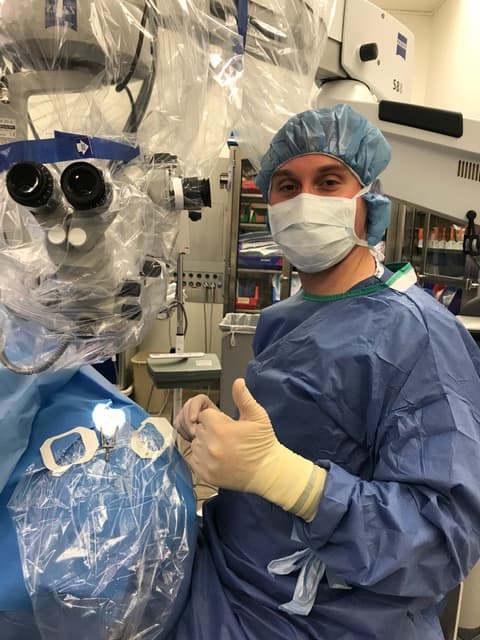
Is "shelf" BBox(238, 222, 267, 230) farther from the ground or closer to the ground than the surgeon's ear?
closer to the ground

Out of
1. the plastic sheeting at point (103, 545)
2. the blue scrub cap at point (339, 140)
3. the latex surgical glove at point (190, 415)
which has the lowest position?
the plastic sheeting at point (103, 545)

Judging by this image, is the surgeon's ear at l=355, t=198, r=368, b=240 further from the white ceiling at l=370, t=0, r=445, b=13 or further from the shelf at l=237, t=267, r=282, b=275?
the white ceiling at l=370, t=0, r=445, b=13

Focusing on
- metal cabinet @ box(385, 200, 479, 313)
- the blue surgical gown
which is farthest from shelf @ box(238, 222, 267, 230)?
the blue surgical gown

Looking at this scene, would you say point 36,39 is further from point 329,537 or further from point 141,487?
point 329,537

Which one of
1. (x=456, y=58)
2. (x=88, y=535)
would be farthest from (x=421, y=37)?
(x=88, y=535)

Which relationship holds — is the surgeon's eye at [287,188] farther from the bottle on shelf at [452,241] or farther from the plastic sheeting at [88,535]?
the bottle on shelf at [452,241]

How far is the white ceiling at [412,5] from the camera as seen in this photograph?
10.9 feet

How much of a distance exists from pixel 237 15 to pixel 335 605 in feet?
3.25

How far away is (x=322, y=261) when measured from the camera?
974 millimetres

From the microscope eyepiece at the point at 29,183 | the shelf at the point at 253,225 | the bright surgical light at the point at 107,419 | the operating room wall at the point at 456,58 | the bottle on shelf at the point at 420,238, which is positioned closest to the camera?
the microscope eyepiece at the point at 29,183

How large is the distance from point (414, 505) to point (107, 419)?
52 cm

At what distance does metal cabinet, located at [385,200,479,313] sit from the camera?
9.68 ft

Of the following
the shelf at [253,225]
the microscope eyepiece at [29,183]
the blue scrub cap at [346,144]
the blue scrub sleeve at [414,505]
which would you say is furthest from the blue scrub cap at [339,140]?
the shelf at [253,225]

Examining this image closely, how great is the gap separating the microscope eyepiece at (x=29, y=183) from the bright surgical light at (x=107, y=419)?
40cm
